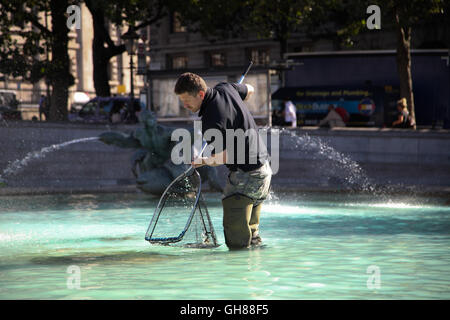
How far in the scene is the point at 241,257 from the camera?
25.2 feet

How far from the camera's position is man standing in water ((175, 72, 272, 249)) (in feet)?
24.1

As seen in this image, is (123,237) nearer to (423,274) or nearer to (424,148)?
(423,274)

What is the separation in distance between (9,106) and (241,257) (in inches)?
1259

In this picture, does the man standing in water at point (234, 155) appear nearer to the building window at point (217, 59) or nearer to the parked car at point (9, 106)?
the parked car at point (9, 106)

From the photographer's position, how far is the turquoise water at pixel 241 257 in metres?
6.04

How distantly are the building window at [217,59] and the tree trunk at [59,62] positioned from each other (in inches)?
1049

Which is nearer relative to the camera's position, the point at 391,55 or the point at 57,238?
→ the point at 57,238

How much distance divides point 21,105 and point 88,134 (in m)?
20.2

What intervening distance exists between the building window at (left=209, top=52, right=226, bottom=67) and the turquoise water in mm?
41922

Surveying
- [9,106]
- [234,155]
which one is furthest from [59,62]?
[234,155]

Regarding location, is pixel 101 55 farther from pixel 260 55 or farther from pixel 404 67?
pixel 260 55

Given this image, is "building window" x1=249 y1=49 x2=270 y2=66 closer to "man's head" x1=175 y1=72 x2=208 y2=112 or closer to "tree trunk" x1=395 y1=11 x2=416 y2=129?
"tree trunk" x1=395 y1=11 x2=416 y2=129
